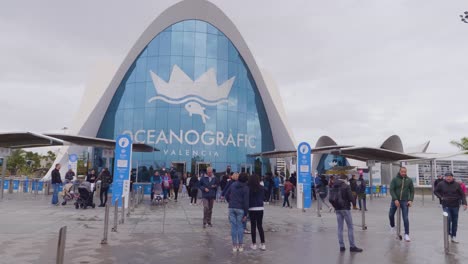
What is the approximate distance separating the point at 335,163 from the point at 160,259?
3883 centimetres

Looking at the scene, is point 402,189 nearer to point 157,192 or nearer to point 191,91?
point 157,192

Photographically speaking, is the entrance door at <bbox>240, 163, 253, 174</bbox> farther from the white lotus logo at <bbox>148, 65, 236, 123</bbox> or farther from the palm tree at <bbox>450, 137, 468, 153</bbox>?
the palm tree at <bbox>450, 137, 468, 153</bbox>

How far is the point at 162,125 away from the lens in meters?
29.9

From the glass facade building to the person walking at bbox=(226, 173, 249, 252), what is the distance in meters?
22.6

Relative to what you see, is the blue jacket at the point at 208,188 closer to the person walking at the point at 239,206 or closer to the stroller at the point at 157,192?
the person walking at the point at 239,206

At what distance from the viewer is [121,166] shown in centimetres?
1362

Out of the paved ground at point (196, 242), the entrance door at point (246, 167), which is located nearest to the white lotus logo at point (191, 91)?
the entrance door at point (246, 167)

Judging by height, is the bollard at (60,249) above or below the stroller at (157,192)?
above

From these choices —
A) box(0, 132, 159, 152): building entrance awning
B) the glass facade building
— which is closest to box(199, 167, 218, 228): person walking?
box(0, 132, 159, 152): building entrance awning

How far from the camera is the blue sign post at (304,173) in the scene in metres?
15.2

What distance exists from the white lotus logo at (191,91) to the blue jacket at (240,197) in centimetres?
2357

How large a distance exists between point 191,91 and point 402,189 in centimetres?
2411

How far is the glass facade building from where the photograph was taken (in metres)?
29.8

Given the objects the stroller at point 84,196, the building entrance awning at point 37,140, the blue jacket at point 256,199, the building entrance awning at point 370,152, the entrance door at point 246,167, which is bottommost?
the stroller at point 84,196
